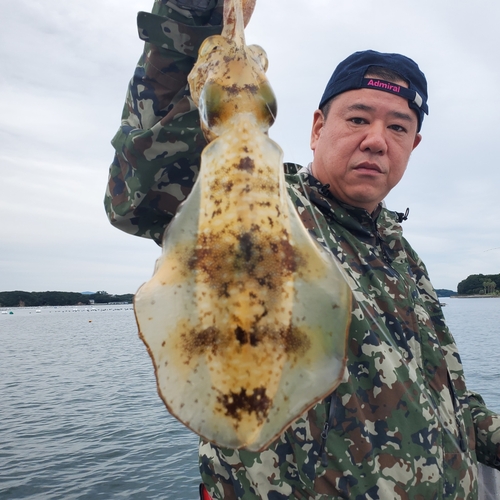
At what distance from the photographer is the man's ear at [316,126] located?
3.42 metres

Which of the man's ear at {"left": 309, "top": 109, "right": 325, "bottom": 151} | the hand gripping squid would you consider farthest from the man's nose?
the hand gripping squid

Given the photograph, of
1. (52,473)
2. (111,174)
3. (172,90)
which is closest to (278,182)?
(172,90)

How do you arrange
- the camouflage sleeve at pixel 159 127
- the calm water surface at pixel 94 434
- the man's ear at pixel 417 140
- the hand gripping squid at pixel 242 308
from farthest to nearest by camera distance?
the calm water surface at pixel 94 434 → the man's ear at pixel 417 140 → the camouflage sleeve at pixel 159 127 → the hand gripping squid at pixel 242 308

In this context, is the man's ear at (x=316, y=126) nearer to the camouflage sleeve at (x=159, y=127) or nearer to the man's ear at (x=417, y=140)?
the man's ear at (x=417, y=140)

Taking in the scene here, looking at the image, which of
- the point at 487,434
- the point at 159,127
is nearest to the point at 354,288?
the point at 159,127

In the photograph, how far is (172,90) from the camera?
2.22 m

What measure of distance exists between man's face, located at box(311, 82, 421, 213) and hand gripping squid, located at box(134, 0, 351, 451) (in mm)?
1863

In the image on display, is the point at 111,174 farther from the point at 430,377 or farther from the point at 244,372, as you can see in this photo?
the point at 430,377

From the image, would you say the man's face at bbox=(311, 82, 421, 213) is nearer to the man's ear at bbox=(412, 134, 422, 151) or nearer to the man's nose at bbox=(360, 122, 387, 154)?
the man's nose at bbox=(360, 122, 387, 154)

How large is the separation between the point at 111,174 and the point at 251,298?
1433 mm

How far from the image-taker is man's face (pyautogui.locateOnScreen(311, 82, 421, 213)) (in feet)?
10.1

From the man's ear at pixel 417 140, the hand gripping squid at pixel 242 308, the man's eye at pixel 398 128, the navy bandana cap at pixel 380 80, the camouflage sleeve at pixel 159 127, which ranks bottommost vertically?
the hand gripping squid at pixel 242 308

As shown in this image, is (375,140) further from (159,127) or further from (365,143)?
(159,127)

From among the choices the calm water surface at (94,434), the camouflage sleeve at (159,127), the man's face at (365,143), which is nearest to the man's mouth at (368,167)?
the man's face at (365,143)
